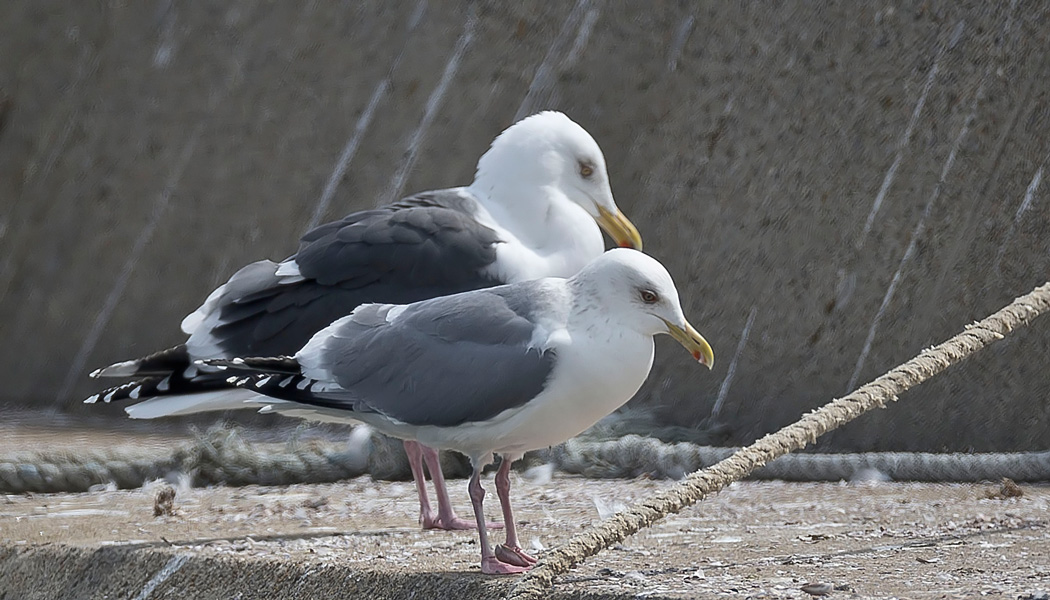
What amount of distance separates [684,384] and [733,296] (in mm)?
294

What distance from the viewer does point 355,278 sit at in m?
2.58

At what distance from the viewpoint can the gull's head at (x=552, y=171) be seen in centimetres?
284

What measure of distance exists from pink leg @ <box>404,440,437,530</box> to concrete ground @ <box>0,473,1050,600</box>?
0.15ft

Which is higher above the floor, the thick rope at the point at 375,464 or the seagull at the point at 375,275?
the seagull at the point at 375,275

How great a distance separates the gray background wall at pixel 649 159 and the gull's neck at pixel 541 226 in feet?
3.27

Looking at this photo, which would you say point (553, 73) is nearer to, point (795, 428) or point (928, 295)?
point (928, 295)

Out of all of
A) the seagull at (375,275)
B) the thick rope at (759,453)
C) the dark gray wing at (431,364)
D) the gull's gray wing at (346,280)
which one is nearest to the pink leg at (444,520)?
the seagull at (375,275)

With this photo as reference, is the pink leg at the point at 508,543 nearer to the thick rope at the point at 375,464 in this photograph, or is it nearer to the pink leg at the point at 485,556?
the pink leg at the point at 485,556

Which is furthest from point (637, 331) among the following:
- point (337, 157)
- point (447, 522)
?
point (337, 157)

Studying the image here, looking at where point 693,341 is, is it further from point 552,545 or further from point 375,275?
point 375,275

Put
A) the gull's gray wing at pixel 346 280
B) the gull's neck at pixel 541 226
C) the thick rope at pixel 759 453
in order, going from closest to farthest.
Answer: the thick rope at pixel 759 453, the gull's gray wing at pixel 346 280, the gull's neck at pixel 541 226

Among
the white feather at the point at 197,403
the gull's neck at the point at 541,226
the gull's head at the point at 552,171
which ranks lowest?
the white feather at the point at 197,403

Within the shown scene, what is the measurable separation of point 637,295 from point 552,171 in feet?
3.31

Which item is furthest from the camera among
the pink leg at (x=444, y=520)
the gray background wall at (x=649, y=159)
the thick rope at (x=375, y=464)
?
the gray background wall at (x=649, y=159)
